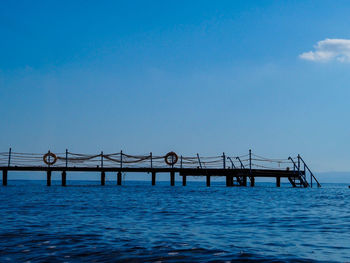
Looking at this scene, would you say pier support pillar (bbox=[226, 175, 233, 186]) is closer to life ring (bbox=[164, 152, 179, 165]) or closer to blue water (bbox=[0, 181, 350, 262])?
life ring (bbox=[164, 152, 179, 165])

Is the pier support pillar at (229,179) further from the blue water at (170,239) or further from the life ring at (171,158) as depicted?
the blue water at (170,239)

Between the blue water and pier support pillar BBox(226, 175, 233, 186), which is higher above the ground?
pier support pillar BBox(226, 175, 233, 186)

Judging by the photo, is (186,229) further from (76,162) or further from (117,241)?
(76,162)

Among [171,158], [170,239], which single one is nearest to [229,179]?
[171,158]

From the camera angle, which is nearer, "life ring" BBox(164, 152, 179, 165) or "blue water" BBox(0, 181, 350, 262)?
"blue water" BBox(0, 181, 350, 262)

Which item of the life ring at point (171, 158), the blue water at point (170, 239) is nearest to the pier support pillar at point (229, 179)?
the life ring at point (171, 158)

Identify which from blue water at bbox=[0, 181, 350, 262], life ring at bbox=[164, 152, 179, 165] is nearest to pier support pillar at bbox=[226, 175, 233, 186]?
life ring at bbox=[164, 152, 179, 165]

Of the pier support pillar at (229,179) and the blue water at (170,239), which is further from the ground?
the pier support pillar at (229,179)

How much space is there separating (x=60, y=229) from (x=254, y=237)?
5.39m

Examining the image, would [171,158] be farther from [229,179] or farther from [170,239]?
[170,239]

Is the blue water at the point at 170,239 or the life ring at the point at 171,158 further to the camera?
the life ring at the point at 171,158

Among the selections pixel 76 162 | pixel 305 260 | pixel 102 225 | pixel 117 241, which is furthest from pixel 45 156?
pixel 305 260

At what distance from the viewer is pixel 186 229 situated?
1180 cm

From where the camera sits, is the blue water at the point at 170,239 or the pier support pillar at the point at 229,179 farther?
the pier support pillar at the point at 229,179
